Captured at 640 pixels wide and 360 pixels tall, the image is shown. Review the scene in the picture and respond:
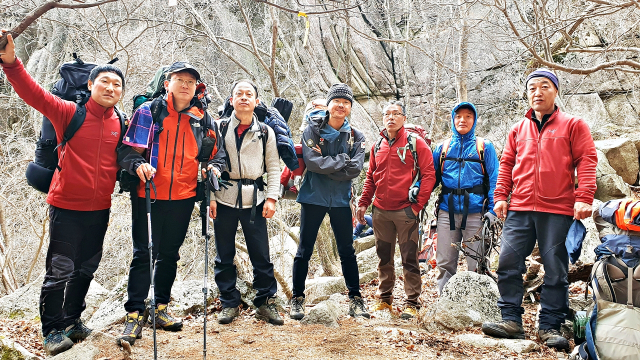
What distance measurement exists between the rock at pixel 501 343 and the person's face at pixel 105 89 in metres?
4.08

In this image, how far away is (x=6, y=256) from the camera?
8.90 meters

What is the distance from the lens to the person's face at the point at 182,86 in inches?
172

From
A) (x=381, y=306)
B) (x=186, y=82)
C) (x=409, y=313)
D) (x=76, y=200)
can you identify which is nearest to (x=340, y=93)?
(x=186, y=82)

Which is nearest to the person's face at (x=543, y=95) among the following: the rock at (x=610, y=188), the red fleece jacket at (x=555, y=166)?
the red fleece jacket at (x=555, y=166)

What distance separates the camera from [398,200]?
17.6 feet

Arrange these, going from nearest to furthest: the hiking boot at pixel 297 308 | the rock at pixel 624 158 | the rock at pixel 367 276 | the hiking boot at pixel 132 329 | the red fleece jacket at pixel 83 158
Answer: the red fleece jacket at pixel 83 158 < the hiking boot at pixel 132 329 < the hiking boot at pixel 297 308 < the rock at pixel 367 276 < the rock at pixel 624 158

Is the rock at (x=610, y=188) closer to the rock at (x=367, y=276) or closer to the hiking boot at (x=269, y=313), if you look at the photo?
the rock at (x=367, y=276)

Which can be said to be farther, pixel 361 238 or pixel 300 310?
pixel 361 238

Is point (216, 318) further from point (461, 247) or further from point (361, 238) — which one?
point (361, 238)

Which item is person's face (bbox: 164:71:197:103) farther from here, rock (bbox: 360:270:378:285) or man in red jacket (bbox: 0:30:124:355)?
rock (bbox: 360:270:378:285)

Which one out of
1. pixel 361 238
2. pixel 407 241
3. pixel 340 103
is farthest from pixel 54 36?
pixel 407 241

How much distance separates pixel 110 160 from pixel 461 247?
13.3 ft

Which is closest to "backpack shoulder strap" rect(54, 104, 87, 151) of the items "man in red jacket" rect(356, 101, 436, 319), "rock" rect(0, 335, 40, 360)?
"rock" rect(0, 335, 40, 360)

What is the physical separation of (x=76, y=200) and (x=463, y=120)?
4368 millimetres
